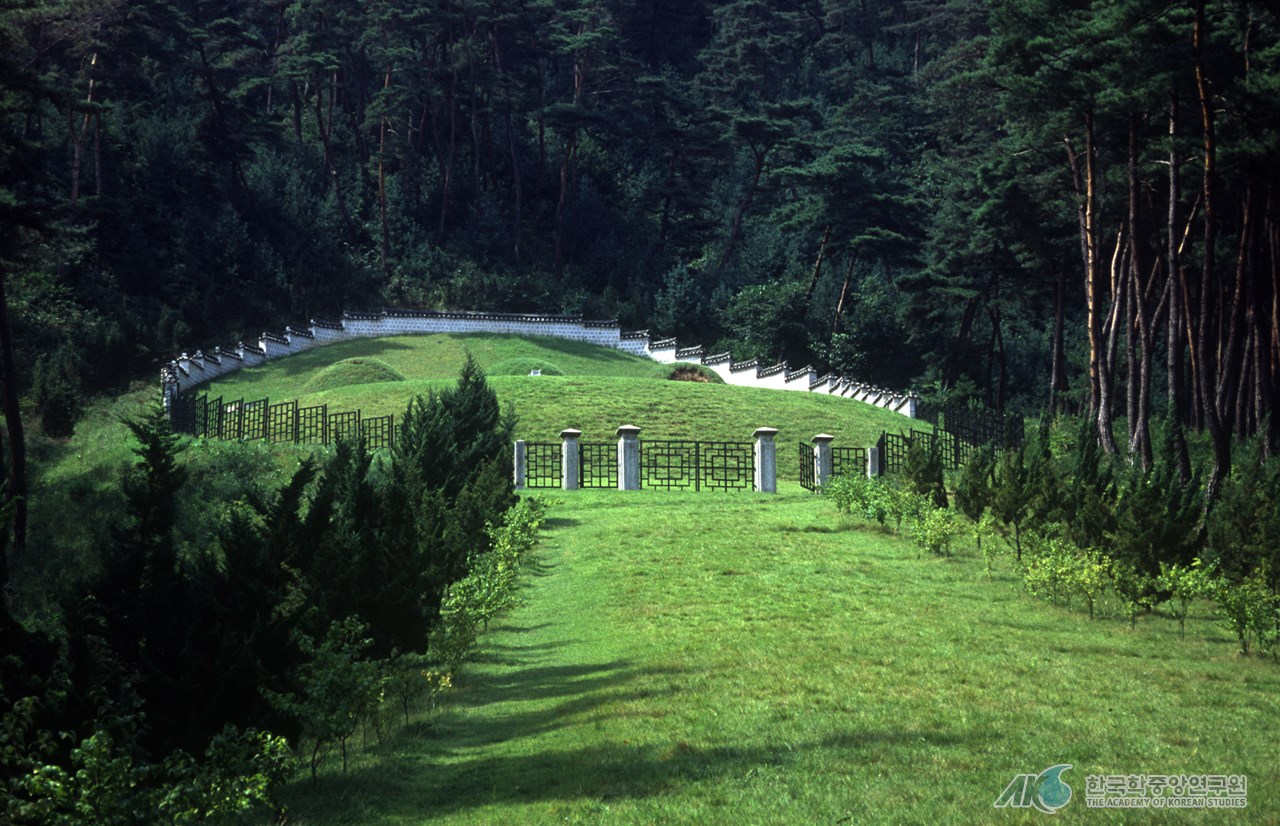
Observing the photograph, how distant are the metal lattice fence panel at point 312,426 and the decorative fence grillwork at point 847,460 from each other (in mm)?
12943

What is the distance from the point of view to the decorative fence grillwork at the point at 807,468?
3428 cm

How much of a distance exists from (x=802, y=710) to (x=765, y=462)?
21.3 m

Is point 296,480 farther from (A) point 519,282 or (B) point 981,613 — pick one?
(A) point 519,282

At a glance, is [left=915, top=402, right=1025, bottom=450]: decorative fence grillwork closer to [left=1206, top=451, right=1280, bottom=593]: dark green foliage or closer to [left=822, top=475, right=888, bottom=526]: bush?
[left=822, top=475, right=888, bottom=526]: bush

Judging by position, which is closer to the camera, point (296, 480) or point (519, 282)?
point (296, 480)

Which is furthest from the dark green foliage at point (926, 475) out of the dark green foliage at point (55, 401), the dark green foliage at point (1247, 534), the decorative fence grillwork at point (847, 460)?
the dark green foliage at point (55, 401)

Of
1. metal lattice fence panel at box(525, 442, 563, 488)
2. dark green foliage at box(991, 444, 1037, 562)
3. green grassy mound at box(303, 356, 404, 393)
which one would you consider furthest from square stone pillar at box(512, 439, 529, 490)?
green grassy mound at box(303, 356, 404, 393)

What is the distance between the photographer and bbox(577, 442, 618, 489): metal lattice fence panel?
3375cm

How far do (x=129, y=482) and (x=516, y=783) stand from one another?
4.43m

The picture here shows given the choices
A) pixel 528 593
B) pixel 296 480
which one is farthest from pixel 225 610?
pixel 528 593

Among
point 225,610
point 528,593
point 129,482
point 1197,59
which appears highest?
point 1197,59

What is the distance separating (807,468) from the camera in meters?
35.4

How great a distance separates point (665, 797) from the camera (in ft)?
32.7

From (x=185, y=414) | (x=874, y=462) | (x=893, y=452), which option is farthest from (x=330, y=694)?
(x=185, y=414)
